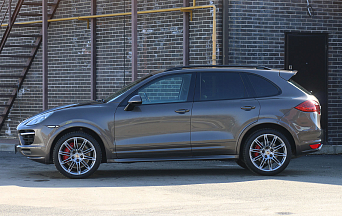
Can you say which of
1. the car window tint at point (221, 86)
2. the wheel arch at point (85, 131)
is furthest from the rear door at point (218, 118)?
the wheel arch at point (85, 131)

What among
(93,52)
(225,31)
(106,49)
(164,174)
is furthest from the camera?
(93,52)

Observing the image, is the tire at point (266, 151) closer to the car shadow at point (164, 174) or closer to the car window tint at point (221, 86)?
the car shadow at point (164, 174)

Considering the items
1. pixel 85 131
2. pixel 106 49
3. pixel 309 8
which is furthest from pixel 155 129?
pixel 309 8

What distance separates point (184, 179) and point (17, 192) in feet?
8.05

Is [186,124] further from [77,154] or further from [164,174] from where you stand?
[77,154]

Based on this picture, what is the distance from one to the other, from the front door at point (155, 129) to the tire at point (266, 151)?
959mm

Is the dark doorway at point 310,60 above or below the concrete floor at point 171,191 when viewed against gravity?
above

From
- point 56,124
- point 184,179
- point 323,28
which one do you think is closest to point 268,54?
point 323,28

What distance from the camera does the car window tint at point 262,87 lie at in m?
8.45

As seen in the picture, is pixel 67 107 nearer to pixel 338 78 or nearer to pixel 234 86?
pixel 234 86

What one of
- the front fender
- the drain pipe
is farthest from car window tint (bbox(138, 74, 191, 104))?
the drain pipe

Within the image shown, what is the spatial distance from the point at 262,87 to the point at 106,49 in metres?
6.30

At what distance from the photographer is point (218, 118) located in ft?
26.9

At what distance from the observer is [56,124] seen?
8.05 m
